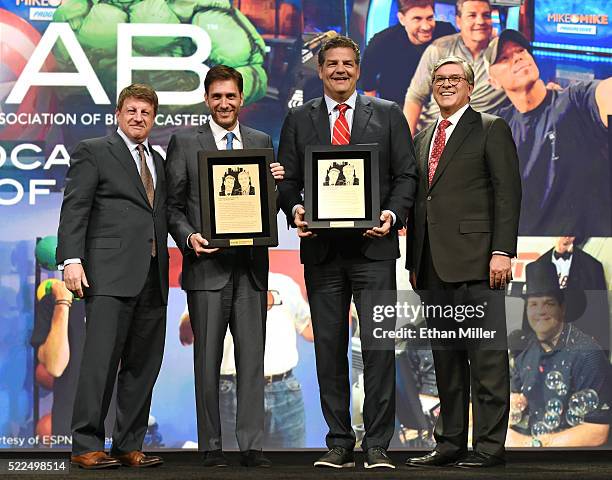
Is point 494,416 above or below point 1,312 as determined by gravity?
below

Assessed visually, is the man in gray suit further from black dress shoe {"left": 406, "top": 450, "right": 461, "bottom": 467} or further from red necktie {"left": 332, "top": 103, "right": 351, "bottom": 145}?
black dress shoe {"left": 406, "top": 450, "right": 461, "bottom": 467}

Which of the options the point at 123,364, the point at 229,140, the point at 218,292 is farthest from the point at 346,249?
the point at 123,364

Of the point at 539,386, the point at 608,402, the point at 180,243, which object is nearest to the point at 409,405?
the point at 539,386

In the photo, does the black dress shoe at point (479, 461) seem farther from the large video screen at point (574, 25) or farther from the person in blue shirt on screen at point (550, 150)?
the large video screen at point (574, 25)

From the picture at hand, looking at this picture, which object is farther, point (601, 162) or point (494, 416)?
point (601, 162)

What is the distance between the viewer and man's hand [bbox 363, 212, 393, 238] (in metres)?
3.89

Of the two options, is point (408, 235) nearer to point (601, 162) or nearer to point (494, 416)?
point (494, 416)

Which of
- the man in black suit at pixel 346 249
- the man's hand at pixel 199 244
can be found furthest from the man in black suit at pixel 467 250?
the man's hand at pixel 199 244

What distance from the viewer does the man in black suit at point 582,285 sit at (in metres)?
5.68

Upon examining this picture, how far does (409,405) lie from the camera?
5.61 m

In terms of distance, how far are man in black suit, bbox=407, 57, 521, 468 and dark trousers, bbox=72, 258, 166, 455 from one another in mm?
1185

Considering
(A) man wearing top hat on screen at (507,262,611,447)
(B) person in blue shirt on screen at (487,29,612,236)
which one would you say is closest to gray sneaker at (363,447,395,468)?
(A) man wearing top hat on screen at (507,262,611,447)

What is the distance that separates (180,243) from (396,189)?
3.11 feet

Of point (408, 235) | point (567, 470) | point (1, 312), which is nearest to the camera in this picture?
point (567, 470)
